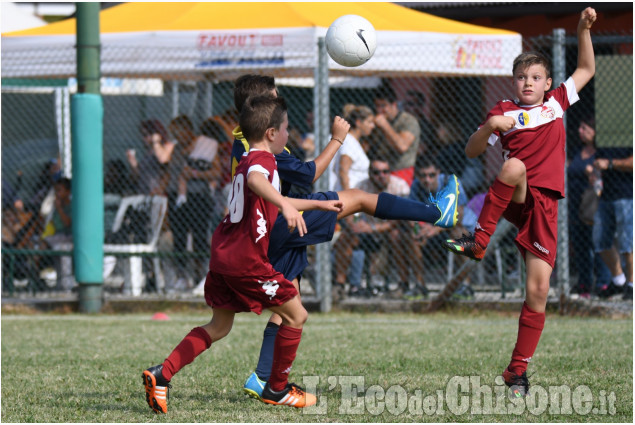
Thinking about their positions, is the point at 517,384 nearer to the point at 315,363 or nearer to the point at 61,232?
the point at 315,363

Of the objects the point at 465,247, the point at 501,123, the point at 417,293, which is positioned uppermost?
the point at 501,123

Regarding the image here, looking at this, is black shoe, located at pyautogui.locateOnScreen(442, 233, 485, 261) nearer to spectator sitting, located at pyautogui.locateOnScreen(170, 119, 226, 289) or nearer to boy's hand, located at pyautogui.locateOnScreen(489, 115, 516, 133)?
boy's hand, located at pyautogui.locateOnScreen(489, 115, 516, 133)

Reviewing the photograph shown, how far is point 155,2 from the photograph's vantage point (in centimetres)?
1288

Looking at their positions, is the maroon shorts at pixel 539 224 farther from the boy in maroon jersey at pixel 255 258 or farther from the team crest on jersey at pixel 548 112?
the boy in maroon jersey at pixel 255 258

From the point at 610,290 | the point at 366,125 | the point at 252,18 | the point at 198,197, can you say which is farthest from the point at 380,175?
the point at 610,290

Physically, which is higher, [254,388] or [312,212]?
[312,212]

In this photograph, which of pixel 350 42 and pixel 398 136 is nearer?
pixel 350 42

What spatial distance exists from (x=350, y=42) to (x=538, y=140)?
1388mm

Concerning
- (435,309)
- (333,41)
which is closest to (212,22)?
(435,309)

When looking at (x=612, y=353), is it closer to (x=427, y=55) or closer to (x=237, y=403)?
(x=237, y=403)

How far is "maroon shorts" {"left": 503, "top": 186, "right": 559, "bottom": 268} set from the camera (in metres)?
5.45

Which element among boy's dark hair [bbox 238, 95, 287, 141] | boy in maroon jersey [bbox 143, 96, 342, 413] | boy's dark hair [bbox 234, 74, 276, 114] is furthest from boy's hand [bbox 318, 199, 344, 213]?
boy's dark hair [bbox 234, 74, 276, 114]

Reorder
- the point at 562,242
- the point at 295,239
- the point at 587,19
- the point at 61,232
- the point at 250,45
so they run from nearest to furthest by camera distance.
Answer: the point at 295,239 < the point at 587,19 < the point at 562,242 < the point at 250,45 < the point at 61,232

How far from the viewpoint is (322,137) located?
412 inches
